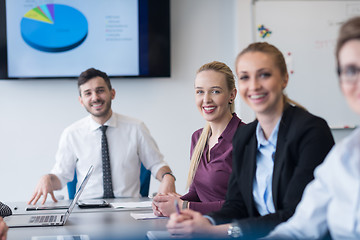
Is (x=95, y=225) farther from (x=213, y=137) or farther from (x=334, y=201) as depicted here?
(x=334, y=201)

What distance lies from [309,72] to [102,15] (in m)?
1.89

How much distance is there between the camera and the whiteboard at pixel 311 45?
425 centimetres

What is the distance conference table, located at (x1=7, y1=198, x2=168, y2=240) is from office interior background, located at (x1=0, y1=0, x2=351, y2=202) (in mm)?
1708

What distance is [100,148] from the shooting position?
133 inches

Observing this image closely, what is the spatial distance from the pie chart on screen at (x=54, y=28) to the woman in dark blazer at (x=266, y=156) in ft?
8.34

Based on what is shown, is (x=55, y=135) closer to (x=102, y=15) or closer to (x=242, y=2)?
(x=102, y=15)

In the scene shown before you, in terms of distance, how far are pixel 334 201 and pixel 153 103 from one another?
3.11m

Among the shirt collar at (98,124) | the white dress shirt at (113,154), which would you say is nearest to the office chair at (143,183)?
the white dress shirt at (113,154)

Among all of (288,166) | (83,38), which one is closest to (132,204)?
(288,166)

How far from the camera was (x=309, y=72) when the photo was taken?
14.0ft

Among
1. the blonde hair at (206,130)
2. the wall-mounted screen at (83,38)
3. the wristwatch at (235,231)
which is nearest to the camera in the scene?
the wristwatch at (235,231)

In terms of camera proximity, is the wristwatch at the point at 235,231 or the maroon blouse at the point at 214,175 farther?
the maroon blouse at the point at 214,175

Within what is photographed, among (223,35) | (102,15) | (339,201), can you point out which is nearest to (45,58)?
(102,15)

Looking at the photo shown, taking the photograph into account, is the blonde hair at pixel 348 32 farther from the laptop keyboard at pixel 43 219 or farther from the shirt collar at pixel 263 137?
the laptop keyboard at pixel 43 219
